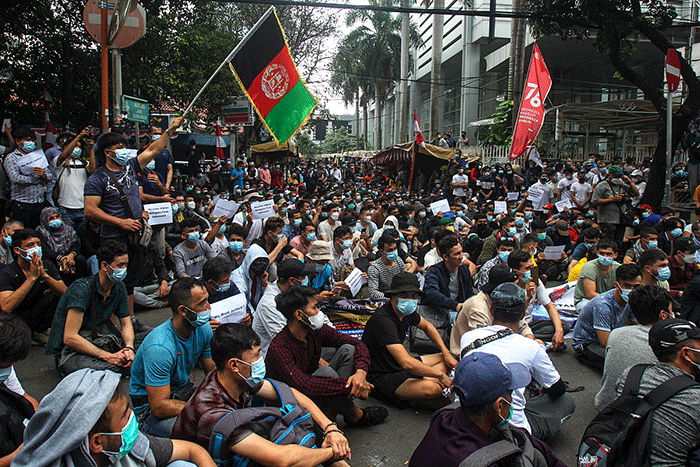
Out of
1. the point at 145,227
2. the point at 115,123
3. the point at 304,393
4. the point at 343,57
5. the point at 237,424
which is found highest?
the point at 343,57

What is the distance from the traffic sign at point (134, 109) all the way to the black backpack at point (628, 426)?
685cm

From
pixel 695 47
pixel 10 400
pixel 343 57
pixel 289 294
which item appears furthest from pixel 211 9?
pixel 343 57

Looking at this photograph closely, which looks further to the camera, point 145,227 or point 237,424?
point 145,227

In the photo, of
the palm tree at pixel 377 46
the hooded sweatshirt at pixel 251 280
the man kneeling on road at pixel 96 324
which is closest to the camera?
the man kneeling on road at pixel 96 324

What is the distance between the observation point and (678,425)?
2.32 m

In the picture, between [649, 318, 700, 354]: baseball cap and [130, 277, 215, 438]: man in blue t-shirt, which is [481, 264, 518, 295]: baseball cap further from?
[130, 277, 215, 438]: man in blue t-shirt

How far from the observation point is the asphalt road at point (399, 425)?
3.77 metres

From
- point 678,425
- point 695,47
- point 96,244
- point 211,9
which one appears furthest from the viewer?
point 695,47

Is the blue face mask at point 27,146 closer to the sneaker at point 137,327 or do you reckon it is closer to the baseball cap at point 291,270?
the sneaker at point 137,327

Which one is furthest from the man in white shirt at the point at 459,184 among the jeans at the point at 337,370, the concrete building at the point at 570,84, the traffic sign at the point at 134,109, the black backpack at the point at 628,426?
the black backpack at the point at 628,426

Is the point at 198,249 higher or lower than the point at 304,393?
higher

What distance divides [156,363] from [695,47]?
1070 inches

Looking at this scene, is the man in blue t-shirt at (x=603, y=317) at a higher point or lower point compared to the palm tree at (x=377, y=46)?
lower

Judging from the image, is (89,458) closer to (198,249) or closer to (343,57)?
(198,249)
